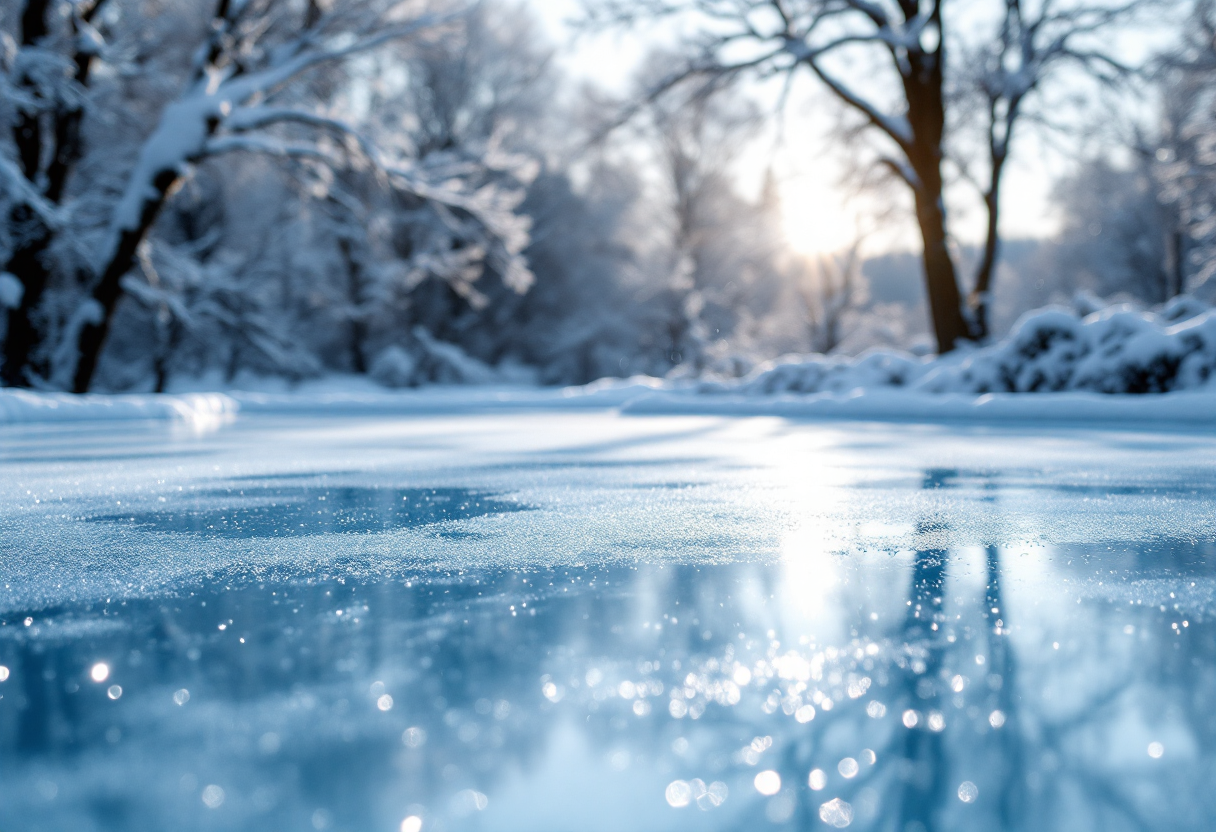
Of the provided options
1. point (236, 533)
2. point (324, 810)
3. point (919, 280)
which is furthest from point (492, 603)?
point (919, 280)

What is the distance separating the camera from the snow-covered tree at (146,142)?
8828mm

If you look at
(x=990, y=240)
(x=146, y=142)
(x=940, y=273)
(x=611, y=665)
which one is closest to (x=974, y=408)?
(x=940, y=273)

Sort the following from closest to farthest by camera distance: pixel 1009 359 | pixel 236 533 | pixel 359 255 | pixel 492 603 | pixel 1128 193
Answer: pixel 492 603 < pixel 236 533 < pixel 1009 359 < pixel 359 255 < pixel 1128 193

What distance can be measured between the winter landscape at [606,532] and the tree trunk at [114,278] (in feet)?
0.14

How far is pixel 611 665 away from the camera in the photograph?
1041 millimetres

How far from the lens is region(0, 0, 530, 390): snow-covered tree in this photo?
883 cm

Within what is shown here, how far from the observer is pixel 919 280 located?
4781 cm

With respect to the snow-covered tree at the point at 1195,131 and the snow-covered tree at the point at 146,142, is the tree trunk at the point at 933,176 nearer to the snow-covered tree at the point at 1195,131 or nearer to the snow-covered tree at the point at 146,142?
the snow-covered tree at the point at 1195,131

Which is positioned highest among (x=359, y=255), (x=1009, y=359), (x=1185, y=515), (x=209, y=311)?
(x=359, y=255)

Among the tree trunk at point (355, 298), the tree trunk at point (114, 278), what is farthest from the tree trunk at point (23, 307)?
the tree trunk at point (355, 298)

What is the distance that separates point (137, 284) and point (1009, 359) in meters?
8.96

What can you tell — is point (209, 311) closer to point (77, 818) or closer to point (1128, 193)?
point (77, 818)

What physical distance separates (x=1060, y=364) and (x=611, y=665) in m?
6.56

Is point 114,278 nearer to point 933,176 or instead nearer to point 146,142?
point 146,142
